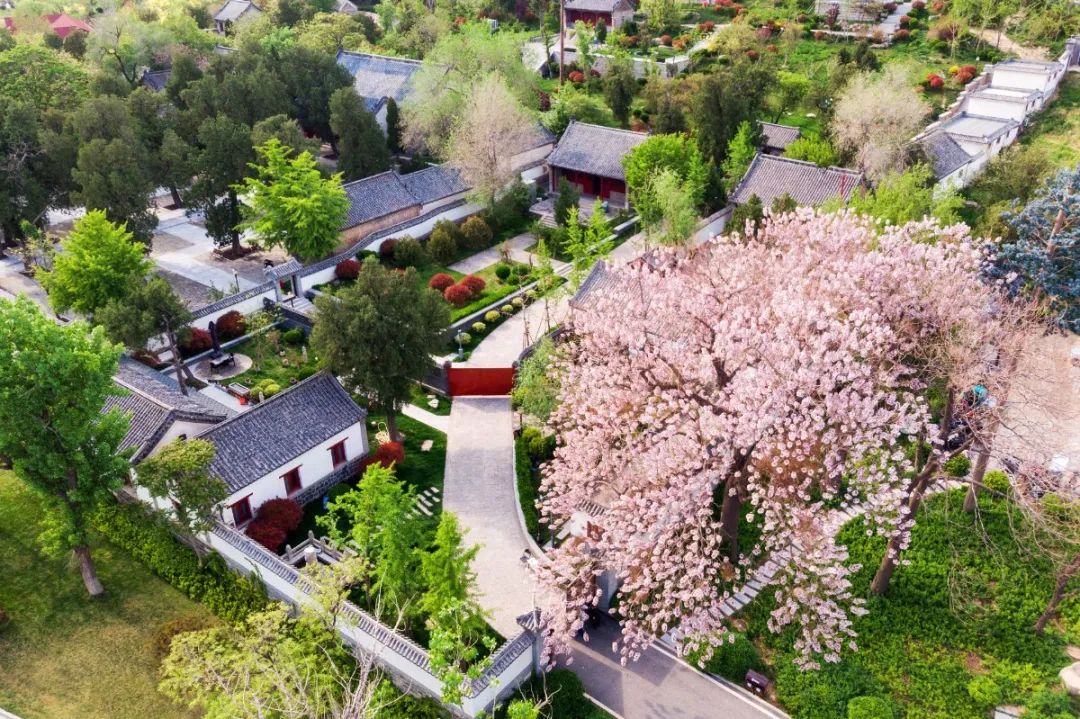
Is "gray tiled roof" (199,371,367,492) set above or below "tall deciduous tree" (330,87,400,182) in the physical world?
below

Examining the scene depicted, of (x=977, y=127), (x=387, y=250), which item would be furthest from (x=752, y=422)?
(x=977, y=127)

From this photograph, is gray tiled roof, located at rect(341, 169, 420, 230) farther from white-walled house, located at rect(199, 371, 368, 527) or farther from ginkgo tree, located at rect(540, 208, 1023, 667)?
ginkgo tree, located at rect(540, 208, 1023, 667)

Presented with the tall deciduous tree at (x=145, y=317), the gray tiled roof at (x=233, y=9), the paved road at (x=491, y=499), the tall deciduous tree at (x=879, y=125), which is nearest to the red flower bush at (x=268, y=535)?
the paved road at (x=491, y=499)

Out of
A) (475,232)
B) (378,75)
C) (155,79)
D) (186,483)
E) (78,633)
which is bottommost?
(78,633)

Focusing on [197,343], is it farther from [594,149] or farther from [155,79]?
[155,79]

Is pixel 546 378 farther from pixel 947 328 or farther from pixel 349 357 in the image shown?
pixel 947 328

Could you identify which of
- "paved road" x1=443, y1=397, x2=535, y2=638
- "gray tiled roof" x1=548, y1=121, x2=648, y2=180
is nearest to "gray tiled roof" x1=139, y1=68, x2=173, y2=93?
"gray tiled roof" x1=548, y1=121, x2=648, y2=180

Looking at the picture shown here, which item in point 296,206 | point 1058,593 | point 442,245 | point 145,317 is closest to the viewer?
point 1058,593
